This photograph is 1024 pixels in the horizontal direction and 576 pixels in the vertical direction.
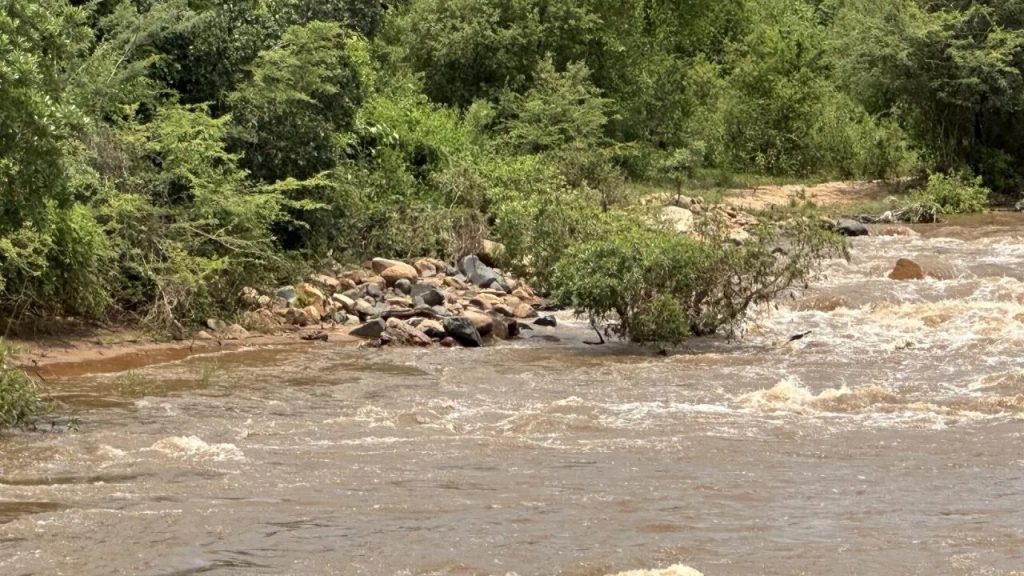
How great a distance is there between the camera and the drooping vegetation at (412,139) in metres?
14.5

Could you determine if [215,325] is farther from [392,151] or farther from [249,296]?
[392,151]

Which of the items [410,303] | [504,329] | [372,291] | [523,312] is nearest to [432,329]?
[504,329]

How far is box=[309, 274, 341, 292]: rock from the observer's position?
17.9m

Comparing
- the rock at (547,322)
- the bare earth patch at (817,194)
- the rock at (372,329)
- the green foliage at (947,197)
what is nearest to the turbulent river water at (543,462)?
the rock at (547,322)

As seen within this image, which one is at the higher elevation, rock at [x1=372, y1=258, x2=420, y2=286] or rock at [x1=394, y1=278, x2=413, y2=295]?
rock at [x1=372, y1=258, x2=420, y2=286]

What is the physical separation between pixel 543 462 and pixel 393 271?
876cm

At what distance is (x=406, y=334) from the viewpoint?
15953 mm

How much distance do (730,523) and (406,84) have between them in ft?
66.1

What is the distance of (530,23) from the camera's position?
31.5 meters

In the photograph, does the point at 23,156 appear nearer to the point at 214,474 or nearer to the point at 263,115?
the point at 214,474

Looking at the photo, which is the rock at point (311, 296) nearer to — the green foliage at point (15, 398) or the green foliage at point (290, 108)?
the green foliage at point (290, 108)

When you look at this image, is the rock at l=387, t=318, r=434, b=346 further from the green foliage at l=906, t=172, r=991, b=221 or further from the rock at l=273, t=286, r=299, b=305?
the green foliage at l=906, t=172, r=991, b=221

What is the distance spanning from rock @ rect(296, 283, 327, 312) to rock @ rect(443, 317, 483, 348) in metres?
1.95

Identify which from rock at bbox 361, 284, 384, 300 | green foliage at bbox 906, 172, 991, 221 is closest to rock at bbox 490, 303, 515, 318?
rock at bbox 361, 284, 384, 300
